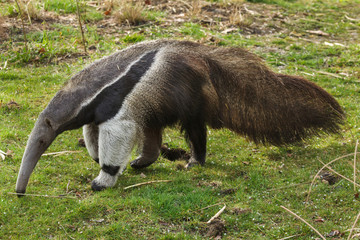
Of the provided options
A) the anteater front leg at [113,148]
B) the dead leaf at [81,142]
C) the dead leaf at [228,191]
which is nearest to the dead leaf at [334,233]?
the dead leaf at [228,191]

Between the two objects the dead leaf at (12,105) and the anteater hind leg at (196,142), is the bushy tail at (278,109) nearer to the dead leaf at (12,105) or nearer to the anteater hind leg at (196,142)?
the anteater hind leg at (196,142)

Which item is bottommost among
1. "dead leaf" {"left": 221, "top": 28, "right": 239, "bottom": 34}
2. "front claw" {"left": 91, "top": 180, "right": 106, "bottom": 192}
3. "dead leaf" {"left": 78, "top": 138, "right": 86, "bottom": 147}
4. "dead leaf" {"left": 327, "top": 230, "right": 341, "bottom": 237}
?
"dead leaf" {"left": 78, "top": 138, "right": 86, "bottom": 147}

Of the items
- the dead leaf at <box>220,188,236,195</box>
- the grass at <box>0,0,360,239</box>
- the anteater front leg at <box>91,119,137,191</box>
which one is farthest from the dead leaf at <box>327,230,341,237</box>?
the anteater front leg at <box>91,119,137,191</box>

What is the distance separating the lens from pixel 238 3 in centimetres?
1250

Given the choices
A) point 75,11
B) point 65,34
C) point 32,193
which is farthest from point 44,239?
point 75,11

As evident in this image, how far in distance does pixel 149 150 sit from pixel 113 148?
78 centimetres

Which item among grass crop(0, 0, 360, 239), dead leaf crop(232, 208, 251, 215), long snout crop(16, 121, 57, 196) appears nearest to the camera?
grass crop(0, 0, 360, 239)

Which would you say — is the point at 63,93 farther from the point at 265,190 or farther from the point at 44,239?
the point at 265,190

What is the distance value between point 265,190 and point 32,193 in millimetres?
2664

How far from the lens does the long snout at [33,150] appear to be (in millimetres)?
5363

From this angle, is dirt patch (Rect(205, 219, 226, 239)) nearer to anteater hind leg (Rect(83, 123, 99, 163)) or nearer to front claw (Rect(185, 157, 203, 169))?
front claw (Rect(185, 157, 203, 169))

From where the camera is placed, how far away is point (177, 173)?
616 cm

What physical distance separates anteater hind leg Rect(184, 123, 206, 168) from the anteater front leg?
778 mm

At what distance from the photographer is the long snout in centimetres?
536
